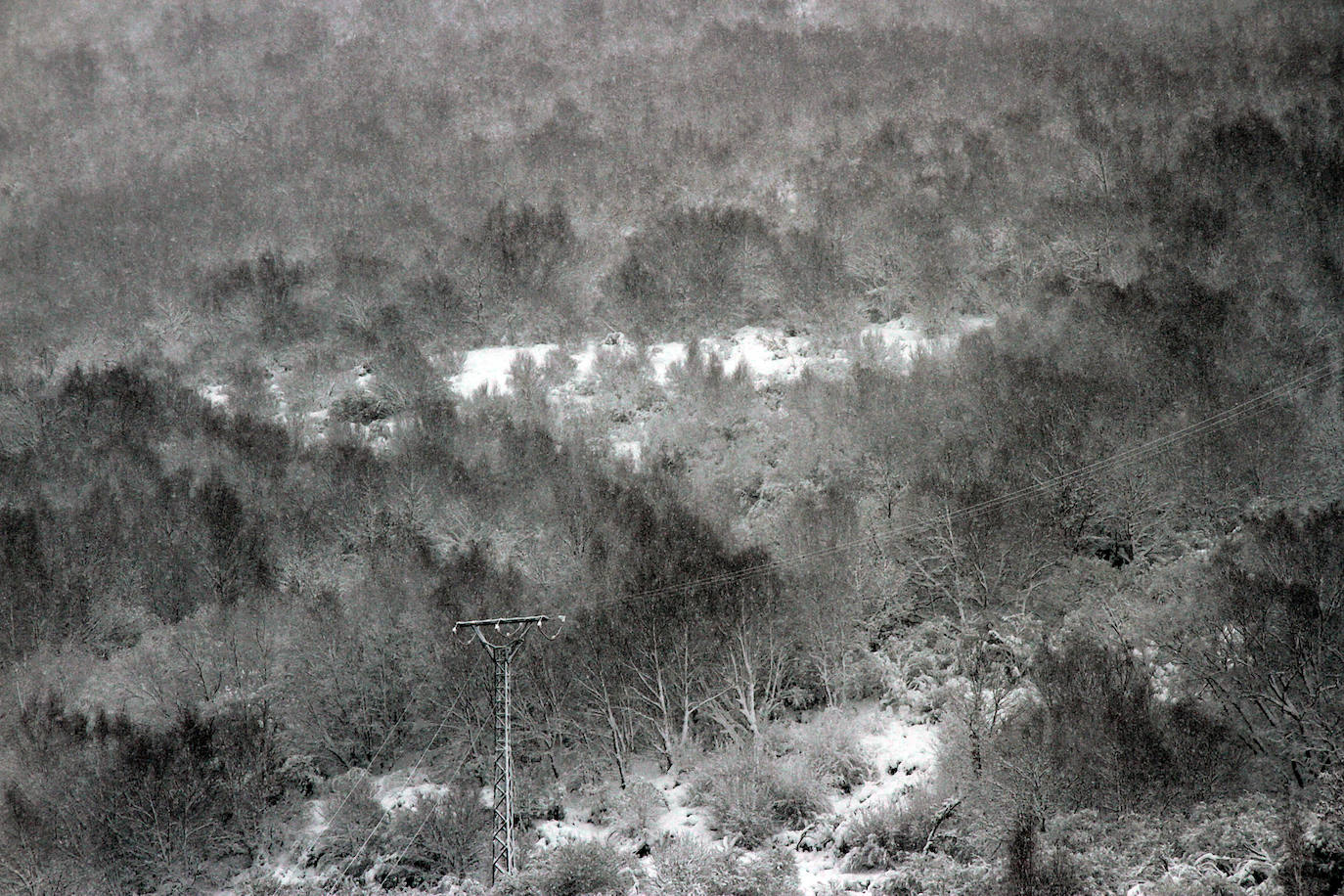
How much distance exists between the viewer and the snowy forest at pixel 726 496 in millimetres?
23719

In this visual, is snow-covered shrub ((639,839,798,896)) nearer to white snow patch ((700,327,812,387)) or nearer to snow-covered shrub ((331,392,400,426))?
white snow patch ((700,327,812,387))

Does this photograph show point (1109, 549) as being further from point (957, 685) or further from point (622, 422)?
point (622, 422)

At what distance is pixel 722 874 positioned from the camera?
2112cm

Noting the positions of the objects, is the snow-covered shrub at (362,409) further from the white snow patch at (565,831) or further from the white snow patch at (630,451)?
the white snow patch at (565,831)

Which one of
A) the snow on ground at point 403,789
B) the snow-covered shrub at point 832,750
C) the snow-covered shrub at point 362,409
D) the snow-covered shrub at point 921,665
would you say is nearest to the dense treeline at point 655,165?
the snow-covered shrub at point 362,409

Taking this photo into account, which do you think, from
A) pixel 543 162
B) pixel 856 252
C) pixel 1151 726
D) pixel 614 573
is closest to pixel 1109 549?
pixel 1151 726

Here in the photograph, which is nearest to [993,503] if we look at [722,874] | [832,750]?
[832,750]

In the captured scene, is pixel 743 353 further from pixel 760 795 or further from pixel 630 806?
pixel 760 795

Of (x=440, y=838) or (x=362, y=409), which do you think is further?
(x=362, y=409)

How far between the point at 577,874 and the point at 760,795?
17.9 feet

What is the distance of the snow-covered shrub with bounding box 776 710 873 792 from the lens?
26.8 meters

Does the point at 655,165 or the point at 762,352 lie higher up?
the point at 655,165

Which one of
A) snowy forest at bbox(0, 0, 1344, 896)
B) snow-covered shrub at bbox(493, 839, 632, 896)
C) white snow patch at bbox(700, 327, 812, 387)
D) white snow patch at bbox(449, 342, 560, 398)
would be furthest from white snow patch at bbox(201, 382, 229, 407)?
snow-covered shrub at bbox(493, 839, 632, 896)

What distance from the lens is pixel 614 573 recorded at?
33.7 meters
